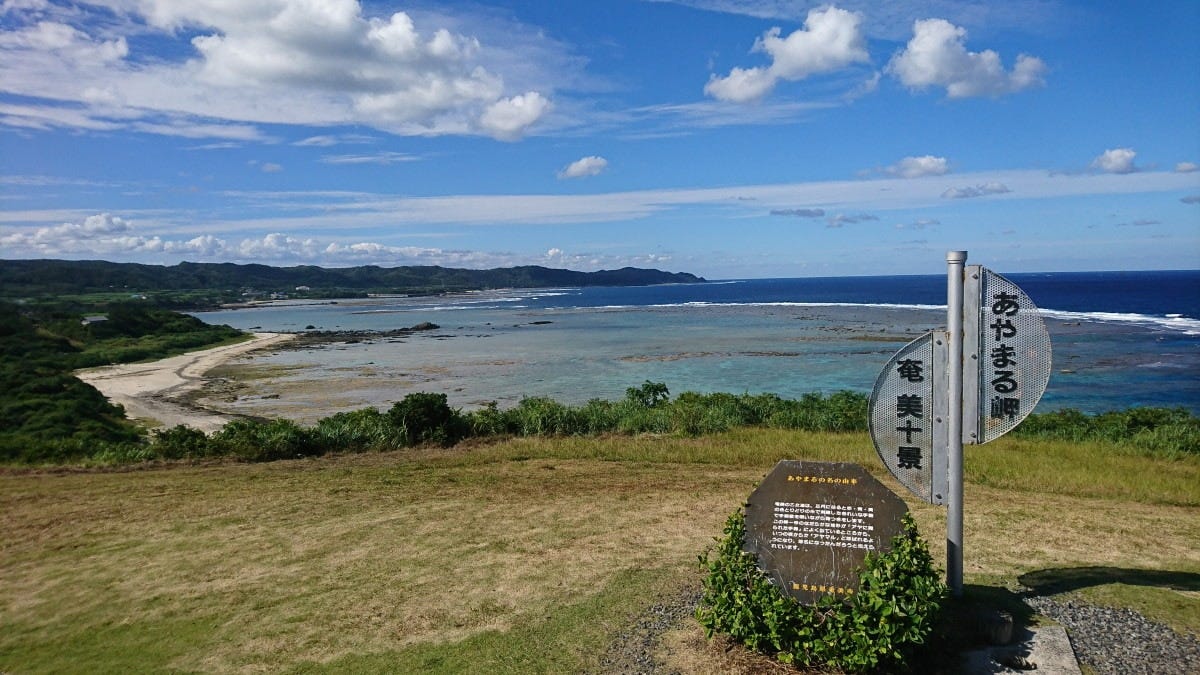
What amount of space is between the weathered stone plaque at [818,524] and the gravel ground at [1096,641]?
1.00m

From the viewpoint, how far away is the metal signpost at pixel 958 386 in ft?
16.7

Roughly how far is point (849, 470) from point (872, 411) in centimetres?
53

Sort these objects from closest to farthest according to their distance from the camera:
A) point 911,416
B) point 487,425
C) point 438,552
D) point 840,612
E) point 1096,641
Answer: point 840,612
point 1096,641
point 911,416
point 438,552
point 487,425

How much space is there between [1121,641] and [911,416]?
6.32ft

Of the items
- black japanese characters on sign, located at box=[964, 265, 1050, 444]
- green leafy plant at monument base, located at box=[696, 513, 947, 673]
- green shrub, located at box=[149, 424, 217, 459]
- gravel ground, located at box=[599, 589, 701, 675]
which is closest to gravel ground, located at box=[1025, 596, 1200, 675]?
green leafy plant at monument base, located at box=[696, 513, 947, 673]

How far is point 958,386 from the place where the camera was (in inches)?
204

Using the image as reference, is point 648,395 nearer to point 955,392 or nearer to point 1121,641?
point 955,392

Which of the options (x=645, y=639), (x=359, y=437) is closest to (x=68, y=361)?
(x=359, y=437)

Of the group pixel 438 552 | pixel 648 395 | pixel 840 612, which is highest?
pixel 840 612

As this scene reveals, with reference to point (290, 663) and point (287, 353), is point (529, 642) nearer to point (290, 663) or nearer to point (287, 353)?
point (290, 663)

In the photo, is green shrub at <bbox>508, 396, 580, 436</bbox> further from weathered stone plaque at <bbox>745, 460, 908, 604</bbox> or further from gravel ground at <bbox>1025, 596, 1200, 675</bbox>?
gravel ground at <bbox>1025, 596, 1200, 675</bbox>

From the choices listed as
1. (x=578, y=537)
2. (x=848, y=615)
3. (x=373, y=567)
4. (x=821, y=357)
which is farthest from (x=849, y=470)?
(x=821, y=357)

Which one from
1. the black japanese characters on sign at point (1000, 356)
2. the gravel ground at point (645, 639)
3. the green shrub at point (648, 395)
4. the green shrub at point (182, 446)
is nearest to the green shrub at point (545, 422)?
the green shrub at point (648, 395)

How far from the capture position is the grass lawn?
555 centimetres
